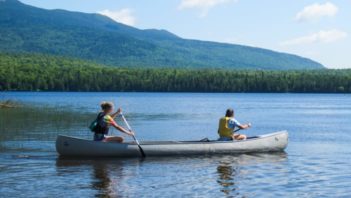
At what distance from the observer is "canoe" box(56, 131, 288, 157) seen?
22297 mm

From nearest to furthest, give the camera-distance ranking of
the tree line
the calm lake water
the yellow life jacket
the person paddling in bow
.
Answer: the calm lake water < the person paddling in bow < the yellow life jacket < the tree line

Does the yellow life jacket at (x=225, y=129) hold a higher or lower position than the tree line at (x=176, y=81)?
lower

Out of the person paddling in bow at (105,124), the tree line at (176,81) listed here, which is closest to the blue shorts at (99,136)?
the person paddling in bow at (105,124)

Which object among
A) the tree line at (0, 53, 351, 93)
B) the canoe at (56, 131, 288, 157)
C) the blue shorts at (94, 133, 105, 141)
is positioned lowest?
the canoe at (56, 131, 288, 157)

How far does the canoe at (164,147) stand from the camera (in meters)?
22.3

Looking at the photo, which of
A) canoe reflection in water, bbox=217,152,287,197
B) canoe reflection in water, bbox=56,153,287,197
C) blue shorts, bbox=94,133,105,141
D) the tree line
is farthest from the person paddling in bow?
the tree line

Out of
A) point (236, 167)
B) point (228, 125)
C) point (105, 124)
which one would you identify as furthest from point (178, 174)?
point (228, 125)

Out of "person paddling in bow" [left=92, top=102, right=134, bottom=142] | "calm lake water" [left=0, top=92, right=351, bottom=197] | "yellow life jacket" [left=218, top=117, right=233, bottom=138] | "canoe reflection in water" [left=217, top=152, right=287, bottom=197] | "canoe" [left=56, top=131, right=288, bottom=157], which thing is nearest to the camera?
"calm lake water" [left=0, top=92, right=351, bottom=197]

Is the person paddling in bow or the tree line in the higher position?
the tree line

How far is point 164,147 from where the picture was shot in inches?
910

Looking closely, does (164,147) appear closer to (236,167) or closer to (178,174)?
(236,167)

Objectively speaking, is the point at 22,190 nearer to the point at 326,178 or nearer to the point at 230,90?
the point at 326,178

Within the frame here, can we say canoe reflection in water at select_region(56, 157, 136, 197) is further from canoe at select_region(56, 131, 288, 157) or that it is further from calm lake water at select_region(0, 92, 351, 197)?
canoe at select_region(56, 131, 288, 157)

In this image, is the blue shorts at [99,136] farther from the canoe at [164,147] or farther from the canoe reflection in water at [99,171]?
the canoe reflection in water at [99,171]
